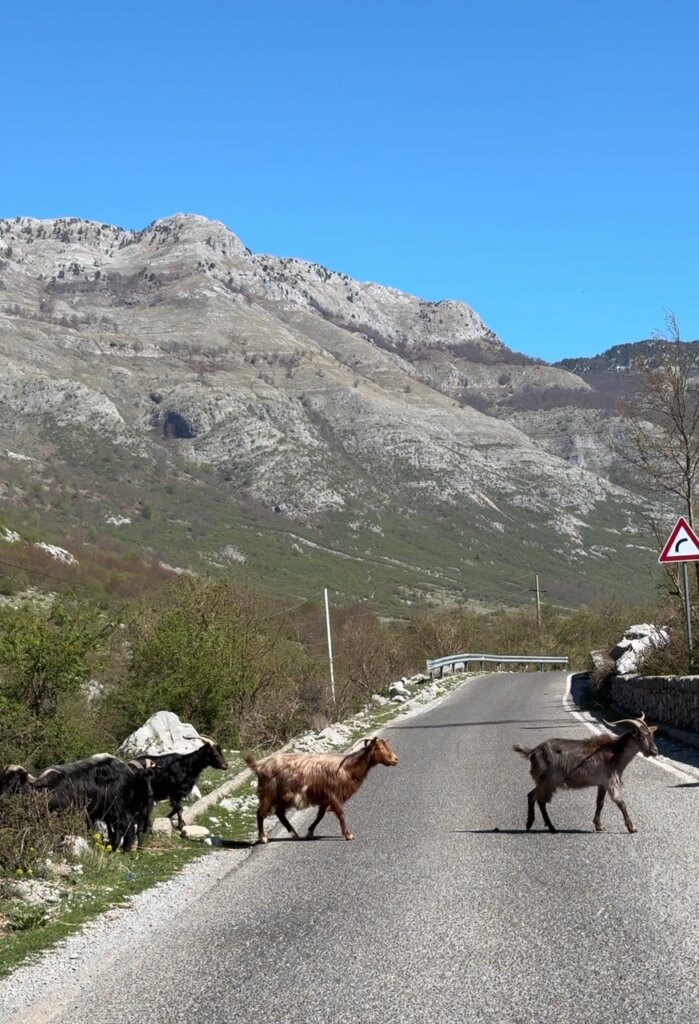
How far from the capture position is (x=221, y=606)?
25.8 meters

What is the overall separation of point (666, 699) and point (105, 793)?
38.0ft

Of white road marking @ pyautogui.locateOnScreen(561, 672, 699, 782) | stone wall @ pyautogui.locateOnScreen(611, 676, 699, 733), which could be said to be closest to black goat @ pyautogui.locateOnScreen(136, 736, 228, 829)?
white road marking @ pyautogui.locateOnScreen(561, 672, 699, 782)

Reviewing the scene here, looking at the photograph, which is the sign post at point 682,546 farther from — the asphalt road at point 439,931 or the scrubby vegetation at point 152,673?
the scrubby vegetation at point 152,673

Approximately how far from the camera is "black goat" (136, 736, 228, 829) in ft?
40.9

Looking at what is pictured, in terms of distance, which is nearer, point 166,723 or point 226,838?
point 226,838

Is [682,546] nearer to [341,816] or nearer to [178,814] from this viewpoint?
[341,816]

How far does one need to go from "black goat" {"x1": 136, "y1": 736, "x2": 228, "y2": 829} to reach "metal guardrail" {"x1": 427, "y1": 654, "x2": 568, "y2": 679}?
100 feet

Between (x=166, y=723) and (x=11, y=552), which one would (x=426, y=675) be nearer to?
(x=166, y=723)

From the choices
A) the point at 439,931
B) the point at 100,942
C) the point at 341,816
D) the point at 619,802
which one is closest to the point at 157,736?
the point at 341,816

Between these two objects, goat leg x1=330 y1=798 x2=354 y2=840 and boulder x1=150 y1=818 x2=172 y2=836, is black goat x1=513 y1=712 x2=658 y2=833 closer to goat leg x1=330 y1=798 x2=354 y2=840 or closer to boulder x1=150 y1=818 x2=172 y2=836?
goat leg x1=330 y1=798 x2=354 y2=840

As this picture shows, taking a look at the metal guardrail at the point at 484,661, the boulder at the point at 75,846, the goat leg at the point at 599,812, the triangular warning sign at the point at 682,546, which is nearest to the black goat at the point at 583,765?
the goat leg at the point at 599,812

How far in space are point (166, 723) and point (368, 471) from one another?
15535cm

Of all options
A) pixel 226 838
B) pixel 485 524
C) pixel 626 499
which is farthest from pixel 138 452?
pixel 226 838

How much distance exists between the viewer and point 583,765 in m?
10.8
